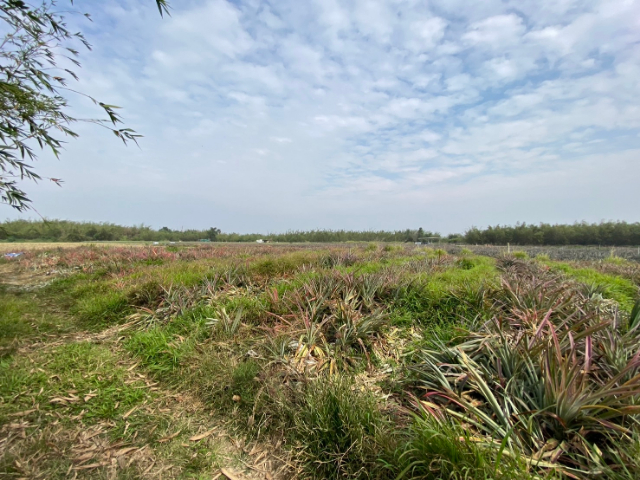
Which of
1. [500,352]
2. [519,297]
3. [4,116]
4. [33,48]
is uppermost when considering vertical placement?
[33,48]

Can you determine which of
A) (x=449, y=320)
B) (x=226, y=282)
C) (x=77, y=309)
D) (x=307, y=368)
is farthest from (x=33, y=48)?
(x=449, y=320)

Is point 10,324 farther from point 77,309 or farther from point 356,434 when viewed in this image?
point 356,434

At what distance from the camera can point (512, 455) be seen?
1.33 meters

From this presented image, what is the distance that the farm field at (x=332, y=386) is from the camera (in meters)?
1.48

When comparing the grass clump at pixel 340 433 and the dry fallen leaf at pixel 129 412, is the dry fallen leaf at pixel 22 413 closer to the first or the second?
the dry fallen leaf at pixel 129 412

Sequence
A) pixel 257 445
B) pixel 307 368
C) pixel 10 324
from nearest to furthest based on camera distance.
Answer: pixel 257 445 → pixel 307 368 → pixel 10 324

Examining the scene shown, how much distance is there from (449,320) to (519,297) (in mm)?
806

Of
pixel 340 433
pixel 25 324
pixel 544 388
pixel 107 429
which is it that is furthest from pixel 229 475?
pixel 25 324

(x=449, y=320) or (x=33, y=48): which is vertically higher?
(x=33, y=48)

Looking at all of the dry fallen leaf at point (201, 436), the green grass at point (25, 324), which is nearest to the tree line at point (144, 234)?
the green grass at point (25, 324)

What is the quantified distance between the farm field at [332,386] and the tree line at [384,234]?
2277 cm

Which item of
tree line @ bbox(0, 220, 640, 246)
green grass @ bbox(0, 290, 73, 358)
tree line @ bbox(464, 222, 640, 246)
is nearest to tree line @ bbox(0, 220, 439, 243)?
tree line @ bbox(0, 220, 640, 246)

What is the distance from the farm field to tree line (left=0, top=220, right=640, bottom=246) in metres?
22.8

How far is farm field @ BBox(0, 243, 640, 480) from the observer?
58.3 inches
